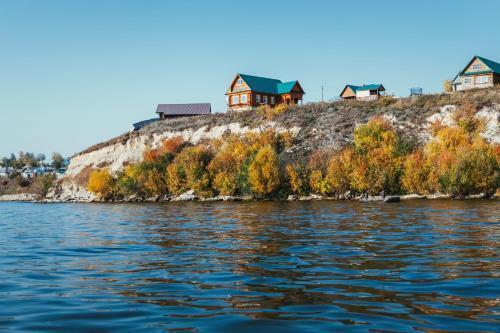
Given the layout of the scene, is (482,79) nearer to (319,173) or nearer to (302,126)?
(302,126)

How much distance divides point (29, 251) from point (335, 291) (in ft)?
42.9

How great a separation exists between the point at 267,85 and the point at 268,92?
7.19ft

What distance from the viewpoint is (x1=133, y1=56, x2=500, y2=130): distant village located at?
3265 inches

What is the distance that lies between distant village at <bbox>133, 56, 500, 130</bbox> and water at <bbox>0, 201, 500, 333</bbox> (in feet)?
224

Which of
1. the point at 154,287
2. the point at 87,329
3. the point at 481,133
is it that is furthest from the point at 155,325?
the point at 481,133

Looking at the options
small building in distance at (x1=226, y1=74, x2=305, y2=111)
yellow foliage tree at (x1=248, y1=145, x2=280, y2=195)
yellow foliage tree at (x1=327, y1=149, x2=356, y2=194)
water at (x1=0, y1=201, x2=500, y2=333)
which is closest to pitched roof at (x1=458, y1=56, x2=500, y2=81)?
small building in distance at (x1=226, y1=74, x2=305, y2=111)

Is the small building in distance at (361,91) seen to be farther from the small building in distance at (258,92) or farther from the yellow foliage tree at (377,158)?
the yellow foliage tree at (377,158)

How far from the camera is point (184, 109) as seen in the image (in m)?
100

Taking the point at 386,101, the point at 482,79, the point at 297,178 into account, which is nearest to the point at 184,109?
the point at 386,101

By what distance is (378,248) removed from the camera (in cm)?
1641

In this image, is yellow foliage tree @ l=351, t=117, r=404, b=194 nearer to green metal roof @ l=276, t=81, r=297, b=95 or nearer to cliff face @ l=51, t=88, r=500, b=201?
cliff face @ l=51, t=88, r=500, b=201

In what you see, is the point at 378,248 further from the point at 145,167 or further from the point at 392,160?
the point at 145,167

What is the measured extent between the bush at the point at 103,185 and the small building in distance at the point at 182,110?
26598 millimetres

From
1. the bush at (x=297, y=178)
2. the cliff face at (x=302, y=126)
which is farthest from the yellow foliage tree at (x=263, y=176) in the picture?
the cliff face at (x=302, y=126)
